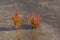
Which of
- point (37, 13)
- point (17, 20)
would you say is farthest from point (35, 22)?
point (37, 13)

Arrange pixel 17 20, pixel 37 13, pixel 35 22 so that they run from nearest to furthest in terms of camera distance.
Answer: pixel 17 20 → pixel 35 22 → pixel 37 13

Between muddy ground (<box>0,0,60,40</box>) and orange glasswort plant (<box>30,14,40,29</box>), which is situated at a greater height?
orange glasswort plant (<box>30,14,40,29</box>)

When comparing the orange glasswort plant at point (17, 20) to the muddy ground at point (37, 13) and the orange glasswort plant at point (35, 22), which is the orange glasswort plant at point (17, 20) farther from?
the orange glasswort plant at point (35, 22)

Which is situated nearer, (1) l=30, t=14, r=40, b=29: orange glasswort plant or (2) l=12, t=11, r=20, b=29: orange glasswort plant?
(2) l=12, t=11, r=20, b=29: orange glasswort plant

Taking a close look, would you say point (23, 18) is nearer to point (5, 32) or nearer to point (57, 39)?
point (5, 32)

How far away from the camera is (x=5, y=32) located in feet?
18.3

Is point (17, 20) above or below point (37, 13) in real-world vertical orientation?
above

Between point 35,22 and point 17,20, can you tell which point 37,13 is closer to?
point 35,22

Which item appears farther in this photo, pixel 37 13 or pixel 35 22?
pixel 37 13

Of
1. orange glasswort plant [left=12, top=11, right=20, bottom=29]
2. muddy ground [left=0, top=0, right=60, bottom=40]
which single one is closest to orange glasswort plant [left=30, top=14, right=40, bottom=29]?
muddy ground [left=0, top=0, right=60, bottom=40]

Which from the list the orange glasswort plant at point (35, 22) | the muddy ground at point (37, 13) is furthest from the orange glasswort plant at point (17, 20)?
the orange glasswort plant at point (35, 22)

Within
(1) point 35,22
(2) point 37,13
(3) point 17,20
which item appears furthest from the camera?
(2) point 37,13

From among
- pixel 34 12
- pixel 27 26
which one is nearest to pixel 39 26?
pixel 27 26

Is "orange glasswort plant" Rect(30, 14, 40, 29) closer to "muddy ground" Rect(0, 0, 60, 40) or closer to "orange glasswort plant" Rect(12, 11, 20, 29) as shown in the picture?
"muddy ground" Rect(0, 0, 60, 40)
